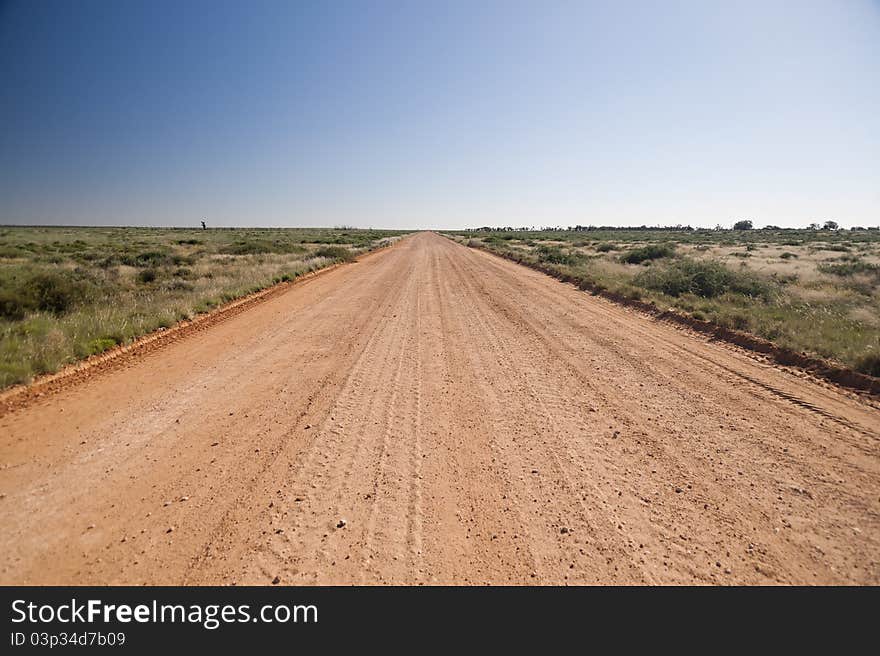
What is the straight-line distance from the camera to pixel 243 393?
18.9ft

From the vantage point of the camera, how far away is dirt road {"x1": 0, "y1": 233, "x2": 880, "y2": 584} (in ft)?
9.24

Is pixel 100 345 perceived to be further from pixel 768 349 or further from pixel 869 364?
pixel 869 364

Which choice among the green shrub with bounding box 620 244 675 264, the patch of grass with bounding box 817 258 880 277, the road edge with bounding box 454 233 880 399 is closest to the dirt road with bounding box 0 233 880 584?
the road edge with bounding box 454 233 880 399

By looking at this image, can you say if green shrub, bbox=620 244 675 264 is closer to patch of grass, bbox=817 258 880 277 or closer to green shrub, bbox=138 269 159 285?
patch of grass, bbox=817 258 880 277

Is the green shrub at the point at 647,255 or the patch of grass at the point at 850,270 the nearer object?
the patch of grass at the point at 850,270

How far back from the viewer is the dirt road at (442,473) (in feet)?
9.24

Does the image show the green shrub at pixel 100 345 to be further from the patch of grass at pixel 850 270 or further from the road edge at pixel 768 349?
the patch of grass at pixel 850 270

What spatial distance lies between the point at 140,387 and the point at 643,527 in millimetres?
6879

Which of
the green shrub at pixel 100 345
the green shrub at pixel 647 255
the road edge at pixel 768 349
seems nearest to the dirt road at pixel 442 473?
the road edge at pixel 768 349

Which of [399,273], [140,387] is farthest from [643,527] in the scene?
[399,273]
